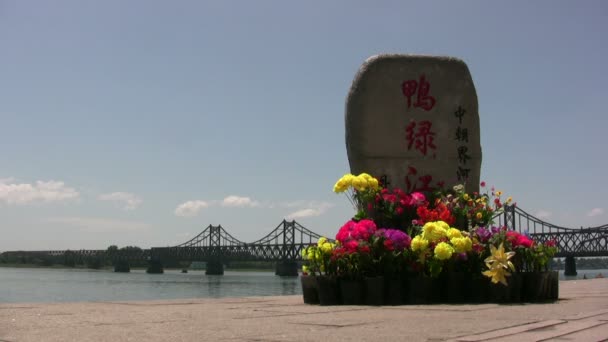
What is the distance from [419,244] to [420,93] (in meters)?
2.32

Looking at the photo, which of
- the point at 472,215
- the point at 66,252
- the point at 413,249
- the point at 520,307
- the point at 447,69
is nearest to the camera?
the point at 520,307

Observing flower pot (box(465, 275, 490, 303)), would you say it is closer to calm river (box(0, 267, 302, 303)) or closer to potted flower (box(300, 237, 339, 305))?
potted flower (box(300, 237, 339, 305))

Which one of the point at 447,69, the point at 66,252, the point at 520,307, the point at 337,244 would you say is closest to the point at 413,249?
the point at 337,244

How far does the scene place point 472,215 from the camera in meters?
8.29

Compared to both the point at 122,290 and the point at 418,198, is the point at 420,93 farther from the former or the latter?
the point at 122,290

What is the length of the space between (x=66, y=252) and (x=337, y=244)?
14232cm

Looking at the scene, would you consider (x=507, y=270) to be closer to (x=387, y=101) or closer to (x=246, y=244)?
(x=387, y=101)

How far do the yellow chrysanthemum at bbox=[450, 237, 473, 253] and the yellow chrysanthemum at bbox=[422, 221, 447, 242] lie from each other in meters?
0.15

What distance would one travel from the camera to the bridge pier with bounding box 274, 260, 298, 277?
9619 centimetres

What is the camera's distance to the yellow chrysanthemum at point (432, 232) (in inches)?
290

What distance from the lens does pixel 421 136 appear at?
873 cm

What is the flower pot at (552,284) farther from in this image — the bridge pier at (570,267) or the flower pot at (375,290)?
the bridge pier at (570,267)

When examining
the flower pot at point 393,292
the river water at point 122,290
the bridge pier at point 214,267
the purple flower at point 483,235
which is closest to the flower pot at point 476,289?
the purple flower at point 483,235

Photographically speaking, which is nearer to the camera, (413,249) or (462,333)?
(462,333)
